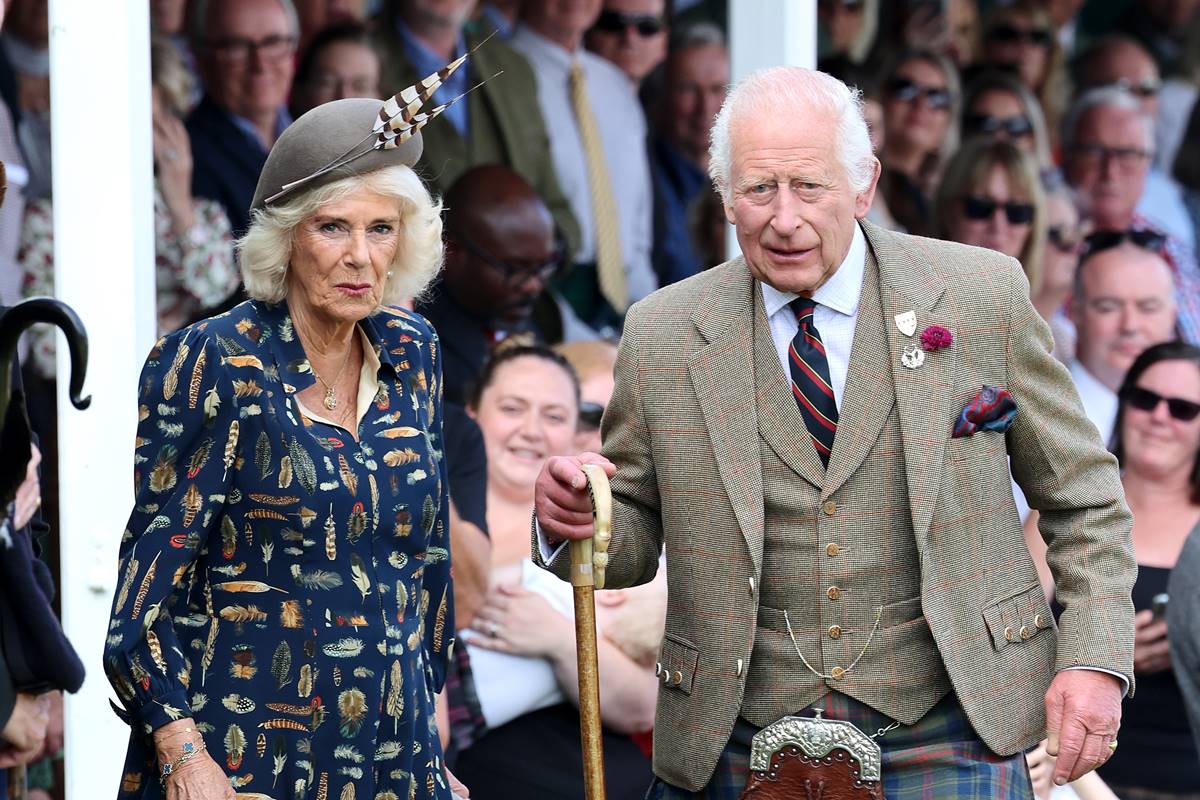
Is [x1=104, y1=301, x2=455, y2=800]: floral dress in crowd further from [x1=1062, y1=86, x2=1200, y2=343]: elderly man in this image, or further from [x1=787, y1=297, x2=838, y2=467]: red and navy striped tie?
[x1=1062, y1=86, x2=1200, y2=343]: elderly man

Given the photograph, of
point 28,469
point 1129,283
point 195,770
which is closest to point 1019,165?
point 1129,283

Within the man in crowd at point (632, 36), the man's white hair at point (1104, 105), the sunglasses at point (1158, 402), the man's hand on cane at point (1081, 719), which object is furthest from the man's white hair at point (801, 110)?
the man's white hair at point (1104, 105)

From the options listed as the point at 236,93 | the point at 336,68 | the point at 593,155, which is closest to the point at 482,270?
the point at 593,155

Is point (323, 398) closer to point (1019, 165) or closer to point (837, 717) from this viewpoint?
point (837, 717)

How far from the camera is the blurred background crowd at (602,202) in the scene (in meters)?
5.08

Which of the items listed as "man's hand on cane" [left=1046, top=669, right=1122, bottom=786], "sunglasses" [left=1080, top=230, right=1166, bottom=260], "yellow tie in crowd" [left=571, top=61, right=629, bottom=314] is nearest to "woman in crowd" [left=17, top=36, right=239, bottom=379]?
"yellow tie in crowd" [left=571, top=61, right=629, bottom=314]

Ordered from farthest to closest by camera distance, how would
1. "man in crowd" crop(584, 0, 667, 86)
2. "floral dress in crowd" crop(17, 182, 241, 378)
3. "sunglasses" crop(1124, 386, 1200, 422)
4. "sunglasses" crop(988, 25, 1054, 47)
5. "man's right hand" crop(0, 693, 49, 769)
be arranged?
"sunglasses" crop(988, 25, 1054, 47)
"sunglasses" crop(1124, 386, 1200, 422)
"man in crowd" crop(584, 0, 667, 86)
"floral dress in crowd" crop(17, 182, 241, 378)
"man's right hand" crop(0, 693, 49, 769)

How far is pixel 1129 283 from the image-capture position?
7297 mm

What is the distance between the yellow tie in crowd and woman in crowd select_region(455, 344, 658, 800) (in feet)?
1.45

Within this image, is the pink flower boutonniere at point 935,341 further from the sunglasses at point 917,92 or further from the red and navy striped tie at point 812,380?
the sunglasses at point 917,92

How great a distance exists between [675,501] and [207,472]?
885 millimetres

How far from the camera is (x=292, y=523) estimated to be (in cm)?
293

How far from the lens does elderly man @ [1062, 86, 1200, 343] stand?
24.6 ft

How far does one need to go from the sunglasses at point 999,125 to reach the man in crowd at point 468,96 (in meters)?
2.16
